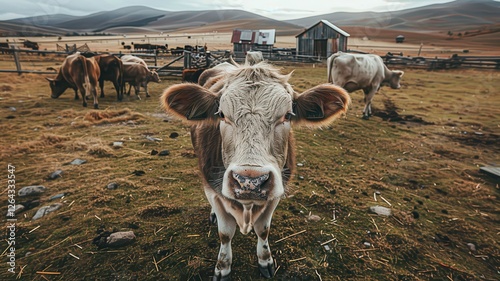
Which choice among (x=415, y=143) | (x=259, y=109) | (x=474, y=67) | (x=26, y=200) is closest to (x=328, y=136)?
(x=415, y=143)

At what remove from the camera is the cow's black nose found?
1.78 metres

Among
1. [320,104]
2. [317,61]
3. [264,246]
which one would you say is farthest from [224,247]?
[317,61]

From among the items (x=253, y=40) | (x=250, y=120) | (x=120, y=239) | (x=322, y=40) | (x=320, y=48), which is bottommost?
(x=120, y=239)

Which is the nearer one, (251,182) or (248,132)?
(251,182)

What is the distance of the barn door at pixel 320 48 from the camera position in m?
31.8

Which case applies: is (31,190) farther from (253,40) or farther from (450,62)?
(253,40)

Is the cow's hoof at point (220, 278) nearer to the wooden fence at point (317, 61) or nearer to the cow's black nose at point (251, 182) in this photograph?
the cow's black nose at point (251, 182)

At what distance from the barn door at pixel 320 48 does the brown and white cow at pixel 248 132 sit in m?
32.1

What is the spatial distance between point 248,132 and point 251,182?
17.0 inches

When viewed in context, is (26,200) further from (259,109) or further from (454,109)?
(454,109)

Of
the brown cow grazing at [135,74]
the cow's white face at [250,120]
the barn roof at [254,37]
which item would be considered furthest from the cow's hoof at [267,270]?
the barn roof at [254,37]

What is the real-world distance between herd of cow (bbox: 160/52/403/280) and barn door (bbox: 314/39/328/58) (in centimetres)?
3206

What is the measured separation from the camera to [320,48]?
106 ft

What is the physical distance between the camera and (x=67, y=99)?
11.3 metres
